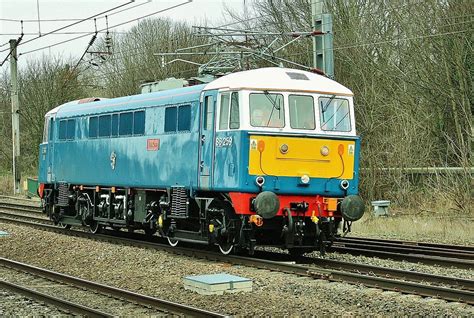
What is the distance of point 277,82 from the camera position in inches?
583

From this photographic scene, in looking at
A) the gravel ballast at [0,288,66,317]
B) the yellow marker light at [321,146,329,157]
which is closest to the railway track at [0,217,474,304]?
the yellow marker light at [321,146,329,157]

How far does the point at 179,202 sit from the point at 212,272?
317 cm

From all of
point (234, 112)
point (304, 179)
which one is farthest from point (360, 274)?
point (234, 112)

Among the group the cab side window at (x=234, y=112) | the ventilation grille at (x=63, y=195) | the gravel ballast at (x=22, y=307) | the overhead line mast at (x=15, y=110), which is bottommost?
the gravel ballast at (x=22, y=307)

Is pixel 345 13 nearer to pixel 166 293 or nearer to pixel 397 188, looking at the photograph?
pixel 397 188

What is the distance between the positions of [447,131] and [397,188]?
9.86 feet

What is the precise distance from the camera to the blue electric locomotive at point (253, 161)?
14.3m

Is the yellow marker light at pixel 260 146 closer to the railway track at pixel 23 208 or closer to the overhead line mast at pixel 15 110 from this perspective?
the railway track at pixel 23 208

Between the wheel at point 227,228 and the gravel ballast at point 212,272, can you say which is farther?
the wheel at point 227,228

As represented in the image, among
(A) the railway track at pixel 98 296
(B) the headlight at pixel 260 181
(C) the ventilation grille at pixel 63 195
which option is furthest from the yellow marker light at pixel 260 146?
(C) the ventilation grille at pixel 63 195

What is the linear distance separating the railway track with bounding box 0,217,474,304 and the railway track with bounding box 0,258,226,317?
10.6ft

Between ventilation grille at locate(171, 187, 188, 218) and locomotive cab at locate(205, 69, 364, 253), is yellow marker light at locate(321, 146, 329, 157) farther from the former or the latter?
ventilation grille at locate(171, 187, 188, 218)

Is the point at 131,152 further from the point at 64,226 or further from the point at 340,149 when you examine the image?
the point at 64,226

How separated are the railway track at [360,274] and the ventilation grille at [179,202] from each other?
0.78 m
